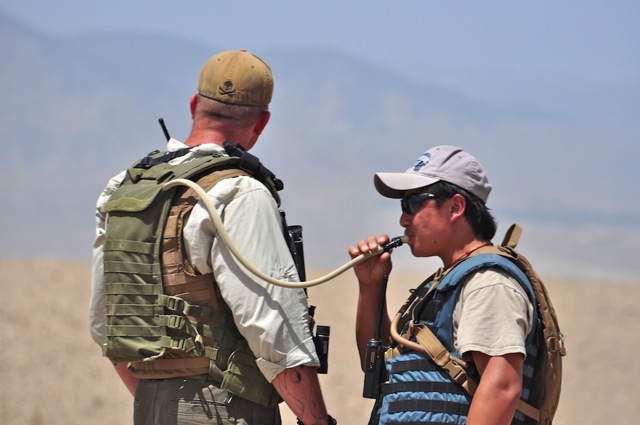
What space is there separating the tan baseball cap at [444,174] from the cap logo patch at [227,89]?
697 mm

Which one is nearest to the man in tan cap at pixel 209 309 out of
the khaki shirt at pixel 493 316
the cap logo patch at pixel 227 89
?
the cap logo patch at pixel 227 89

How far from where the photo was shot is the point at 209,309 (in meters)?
4.24

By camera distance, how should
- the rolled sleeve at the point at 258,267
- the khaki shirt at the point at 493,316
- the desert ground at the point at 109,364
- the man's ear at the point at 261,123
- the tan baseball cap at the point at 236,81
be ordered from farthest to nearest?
the desert ground at the point at 109,364 → the man's ear at the point at 261,123 → the tan baseball cap at the point at 236,81 → the rolled sleeve at the point at 258,267 → the khaki shirt at the point at 493,316

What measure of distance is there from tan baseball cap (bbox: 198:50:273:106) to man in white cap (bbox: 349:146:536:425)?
1.98 feet

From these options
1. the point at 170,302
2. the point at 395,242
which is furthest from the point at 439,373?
the point at 170,302

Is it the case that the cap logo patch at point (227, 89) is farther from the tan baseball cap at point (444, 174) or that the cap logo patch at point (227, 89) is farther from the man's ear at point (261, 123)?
the tan baseball cap at point (444, 174)

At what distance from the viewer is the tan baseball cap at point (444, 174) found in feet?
14.1

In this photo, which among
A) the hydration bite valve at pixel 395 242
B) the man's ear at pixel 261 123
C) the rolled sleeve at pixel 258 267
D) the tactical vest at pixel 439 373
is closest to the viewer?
the tactical vest at pixel 439 373

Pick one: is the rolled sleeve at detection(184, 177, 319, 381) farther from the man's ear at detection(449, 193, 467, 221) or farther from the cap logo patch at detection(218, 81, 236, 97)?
the man's ear at detection(449, 193, 467, 221)

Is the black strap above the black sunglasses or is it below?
above

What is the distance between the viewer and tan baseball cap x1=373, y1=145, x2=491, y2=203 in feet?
14.1

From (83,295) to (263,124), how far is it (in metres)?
23.3

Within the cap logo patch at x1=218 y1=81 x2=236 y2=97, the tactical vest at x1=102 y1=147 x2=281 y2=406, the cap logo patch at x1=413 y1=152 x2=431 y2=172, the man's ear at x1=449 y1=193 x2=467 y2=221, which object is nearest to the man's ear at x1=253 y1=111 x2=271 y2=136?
the cap logo patch at x1=218 y1=81 x2=236 y2=97

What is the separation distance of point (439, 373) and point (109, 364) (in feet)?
55.4
